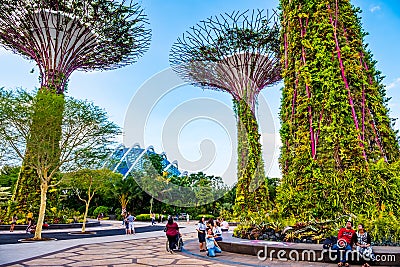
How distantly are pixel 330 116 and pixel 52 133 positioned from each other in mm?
10378

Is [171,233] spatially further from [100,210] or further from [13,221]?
[100,210]

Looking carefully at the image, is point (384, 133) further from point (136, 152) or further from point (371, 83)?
point (136, 152)

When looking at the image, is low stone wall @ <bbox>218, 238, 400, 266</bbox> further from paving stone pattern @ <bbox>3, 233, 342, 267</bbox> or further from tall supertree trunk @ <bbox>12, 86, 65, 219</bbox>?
tall supertree trunk @ <bbox>12, 86, 65, 219</bbox>

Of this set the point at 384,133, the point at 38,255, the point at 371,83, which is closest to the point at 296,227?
the point at 384,133

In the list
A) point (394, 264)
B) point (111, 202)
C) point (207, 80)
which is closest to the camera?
point (394, 264)

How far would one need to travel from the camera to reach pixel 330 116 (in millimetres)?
10484

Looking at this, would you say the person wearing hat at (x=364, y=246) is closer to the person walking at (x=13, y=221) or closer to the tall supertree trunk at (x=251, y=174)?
the tall supertree trunk at (x=251, y=174)

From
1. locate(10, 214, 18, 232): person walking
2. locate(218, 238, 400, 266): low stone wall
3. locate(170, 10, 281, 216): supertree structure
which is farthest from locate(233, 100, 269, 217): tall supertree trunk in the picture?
locate(10, 214, 18, 232): person walking

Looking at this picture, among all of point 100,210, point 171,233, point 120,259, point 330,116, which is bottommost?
point 120,259

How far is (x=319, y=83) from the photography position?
10.8 meters

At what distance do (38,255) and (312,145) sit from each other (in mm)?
8103

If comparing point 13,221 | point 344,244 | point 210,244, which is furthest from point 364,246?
point 13,221

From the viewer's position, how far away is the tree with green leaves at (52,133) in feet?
46.0

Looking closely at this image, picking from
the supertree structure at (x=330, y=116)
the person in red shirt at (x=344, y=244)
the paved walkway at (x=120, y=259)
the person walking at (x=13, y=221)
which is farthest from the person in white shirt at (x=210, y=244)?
the person walking at (x=13, y=221)
